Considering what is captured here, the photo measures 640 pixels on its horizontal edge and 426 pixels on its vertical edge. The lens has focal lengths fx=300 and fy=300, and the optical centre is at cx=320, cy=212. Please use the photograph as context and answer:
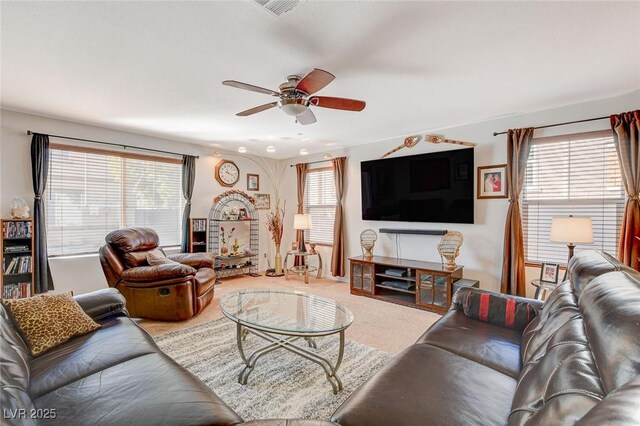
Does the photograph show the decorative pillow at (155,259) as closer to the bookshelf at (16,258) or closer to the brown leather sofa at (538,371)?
the bookshelf at (16,258)

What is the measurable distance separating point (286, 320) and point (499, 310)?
153 centimetres

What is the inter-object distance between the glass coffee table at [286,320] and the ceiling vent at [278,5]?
1.96m

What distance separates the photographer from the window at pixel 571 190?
10.1 feet

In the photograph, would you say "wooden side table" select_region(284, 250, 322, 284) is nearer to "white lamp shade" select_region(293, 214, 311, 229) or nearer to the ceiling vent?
"white lamp shade" select_region(293, 214, 311, 229)

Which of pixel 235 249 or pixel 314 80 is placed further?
pixel 235 249

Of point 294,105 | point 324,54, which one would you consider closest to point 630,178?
point 324,54

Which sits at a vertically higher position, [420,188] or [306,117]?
[306,117]

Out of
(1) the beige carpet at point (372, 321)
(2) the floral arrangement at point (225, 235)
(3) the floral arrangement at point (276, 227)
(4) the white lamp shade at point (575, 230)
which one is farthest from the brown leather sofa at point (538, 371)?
(2) the floral arrangement at point (225, 235)

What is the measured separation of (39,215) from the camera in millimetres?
3588

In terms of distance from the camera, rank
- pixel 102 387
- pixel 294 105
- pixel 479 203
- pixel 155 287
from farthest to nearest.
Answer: pixel 479 203, pixel 155 287, pixel 294 105, pixel 102 387

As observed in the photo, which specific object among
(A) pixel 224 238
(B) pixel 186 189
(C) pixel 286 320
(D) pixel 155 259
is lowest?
(C) pixel 286 320

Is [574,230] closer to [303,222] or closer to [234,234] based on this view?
[303,222]

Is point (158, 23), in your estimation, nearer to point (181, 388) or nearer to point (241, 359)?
point (181, 388)

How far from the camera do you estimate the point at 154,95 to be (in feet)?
9.75
